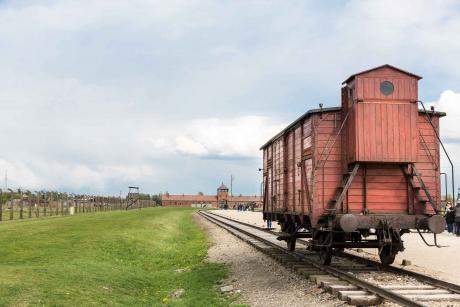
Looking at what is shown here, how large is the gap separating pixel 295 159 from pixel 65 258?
810 cm

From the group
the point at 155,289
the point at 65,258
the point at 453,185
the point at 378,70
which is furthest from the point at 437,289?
the point at 65,258

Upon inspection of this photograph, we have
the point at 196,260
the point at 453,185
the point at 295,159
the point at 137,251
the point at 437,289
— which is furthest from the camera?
the point at 137,251

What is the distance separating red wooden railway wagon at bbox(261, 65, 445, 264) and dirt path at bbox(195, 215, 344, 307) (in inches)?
59.4

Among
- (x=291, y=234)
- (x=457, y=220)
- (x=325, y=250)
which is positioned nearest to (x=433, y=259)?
(x=291, y=234)

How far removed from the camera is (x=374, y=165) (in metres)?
13.3

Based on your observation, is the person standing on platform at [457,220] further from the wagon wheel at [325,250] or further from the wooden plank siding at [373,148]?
the wagon wheel at [325,250]

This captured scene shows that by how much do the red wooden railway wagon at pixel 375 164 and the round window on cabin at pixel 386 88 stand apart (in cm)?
2

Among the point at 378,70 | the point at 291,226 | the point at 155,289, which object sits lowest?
the point at 155,289

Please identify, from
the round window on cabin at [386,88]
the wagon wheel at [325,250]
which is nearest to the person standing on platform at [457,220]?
the wagon wheel at [325,250]

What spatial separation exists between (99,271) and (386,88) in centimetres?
924

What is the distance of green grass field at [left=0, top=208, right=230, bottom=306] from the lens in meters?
11.6

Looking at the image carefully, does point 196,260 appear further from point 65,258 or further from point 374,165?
point 374,165

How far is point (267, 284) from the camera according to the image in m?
12.5

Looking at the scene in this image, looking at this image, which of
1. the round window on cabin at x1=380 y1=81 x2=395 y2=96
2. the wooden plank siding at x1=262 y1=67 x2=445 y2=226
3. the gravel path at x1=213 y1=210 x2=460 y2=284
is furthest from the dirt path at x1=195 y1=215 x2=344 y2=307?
the round window on cabin at x1=380 y1=81 x2=395 y2=96
